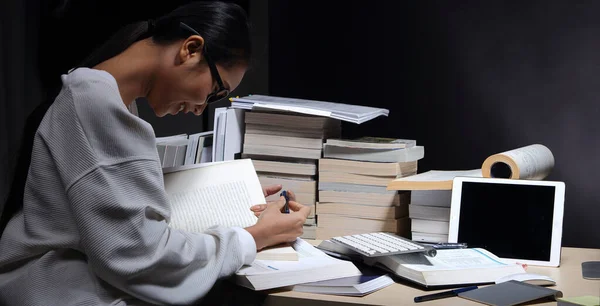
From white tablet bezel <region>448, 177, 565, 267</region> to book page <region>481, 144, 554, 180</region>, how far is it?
0.16 feet

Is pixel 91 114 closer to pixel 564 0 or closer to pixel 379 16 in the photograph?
pixel 379 16

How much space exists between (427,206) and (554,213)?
0.34 meters

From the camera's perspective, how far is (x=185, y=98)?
1543 millimetres

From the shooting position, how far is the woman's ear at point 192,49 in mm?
1476

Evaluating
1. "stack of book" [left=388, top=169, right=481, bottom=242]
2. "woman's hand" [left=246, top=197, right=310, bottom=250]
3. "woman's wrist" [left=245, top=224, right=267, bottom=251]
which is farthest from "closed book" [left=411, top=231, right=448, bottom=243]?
"woman's wrist" [left=245, top=224, right=267, bottom=251]

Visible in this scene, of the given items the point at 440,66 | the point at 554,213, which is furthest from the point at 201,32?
the point at 440,66

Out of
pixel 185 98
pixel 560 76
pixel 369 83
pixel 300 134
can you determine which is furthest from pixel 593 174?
pixel 185 98

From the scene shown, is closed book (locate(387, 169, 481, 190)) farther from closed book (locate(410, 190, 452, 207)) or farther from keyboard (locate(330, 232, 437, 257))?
keyboard (locate(330, 232, 437, 257))

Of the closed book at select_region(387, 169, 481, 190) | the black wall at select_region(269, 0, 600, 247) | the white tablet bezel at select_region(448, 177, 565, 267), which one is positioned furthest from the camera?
the black wall at select_region(269, 0, 600, 247)

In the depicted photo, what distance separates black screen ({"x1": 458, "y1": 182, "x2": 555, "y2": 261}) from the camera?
1.73m

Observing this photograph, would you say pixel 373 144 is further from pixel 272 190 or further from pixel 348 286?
pixel 348 286

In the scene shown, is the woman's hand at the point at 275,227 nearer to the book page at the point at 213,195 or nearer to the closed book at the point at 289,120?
the book page at the point at 213,195

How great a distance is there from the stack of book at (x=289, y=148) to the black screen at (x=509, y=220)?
50 centimetres

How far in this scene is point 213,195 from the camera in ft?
5.42
